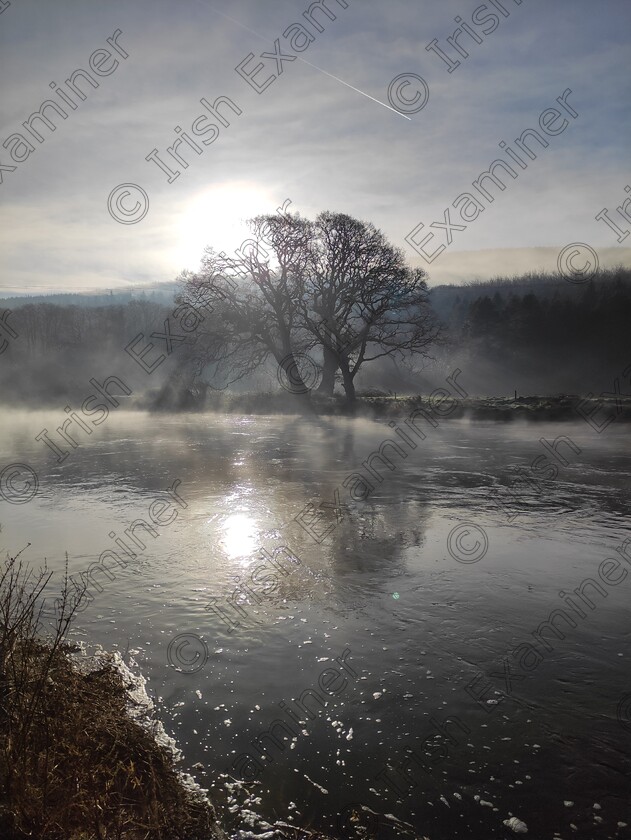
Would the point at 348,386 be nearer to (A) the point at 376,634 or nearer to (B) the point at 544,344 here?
(A) the point at 376,634

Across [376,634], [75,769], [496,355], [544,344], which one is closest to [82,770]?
[75,769]

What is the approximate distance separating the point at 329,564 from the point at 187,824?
17.4 ft

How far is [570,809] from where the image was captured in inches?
161

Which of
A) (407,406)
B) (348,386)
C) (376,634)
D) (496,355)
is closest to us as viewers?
(376,634)

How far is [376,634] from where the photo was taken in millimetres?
6645

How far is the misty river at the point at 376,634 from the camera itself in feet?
14.2

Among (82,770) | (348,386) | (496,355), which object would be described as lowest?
(82,770)

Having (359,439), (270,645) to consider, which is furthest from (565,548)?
(359,439)

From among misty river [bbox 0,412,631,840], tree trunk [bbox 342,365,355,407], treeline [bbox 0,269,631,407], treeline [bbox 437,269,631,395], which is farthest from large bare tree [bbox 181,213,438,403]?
treeline [bbox 437,269,631,395]

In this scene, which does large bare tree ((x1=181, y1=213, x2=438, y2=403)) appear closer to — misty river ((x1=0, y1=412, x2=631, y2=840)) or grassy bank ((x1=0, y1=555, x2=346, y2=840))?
misty river ((x1=0, y1=412, x2=631, y2=840))

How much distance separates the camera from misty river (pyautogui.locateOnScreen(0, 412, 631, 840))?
432 centimetres

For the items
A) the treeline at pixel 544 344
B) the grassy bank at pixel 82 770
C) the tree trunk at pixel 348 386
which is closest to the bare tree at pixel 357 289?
the tree trunk at pixel 348 386

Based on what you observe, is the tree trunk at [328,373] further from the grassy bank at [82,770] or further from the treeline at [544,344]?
the grassy bank at [82,770]

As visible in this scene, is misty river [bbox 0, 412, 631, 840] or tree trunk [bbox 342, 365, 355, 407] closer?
misty river [bbox 0, 412, 631, 840]
